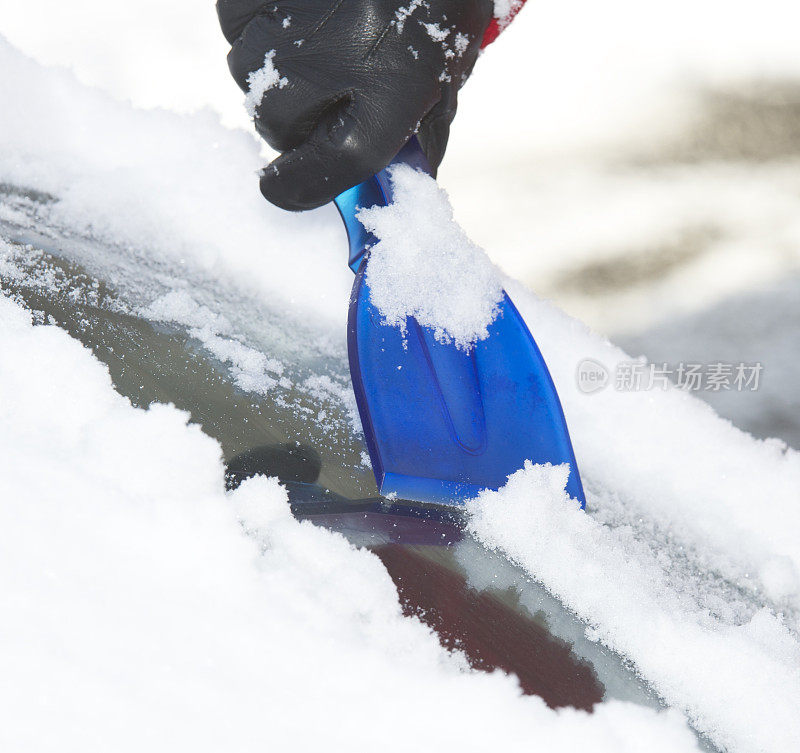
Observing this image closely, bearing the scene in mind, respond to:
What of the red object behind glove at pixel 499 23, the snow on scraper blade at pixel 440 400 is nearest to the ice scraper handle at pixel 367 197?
the snow on scraper blade at pixel 440 400

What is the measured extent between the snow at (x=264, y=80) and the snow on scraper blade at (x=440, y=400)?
0.14 metres

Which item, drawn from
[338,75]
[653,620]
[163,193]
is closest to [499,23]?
[338,75]

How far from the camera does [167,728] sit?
0.44 metres

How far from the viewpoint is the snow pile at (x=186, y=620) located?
441mm

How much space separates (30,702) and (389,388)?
43 cm

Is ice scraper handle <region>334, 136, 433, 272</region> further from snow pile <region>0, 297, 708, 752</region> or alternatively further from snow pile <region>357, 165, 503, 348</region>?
snow pile <region>0, 297, 708, 752</region>

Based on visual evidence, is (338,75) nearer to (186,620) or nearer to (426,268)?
(426,268)

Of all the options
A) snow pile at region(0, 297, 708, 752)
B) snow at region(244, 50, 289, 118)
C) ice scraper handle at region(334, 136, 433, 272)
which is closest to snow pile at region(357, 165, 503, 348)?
ice scraper handle at region(334, 136, 433, 272)

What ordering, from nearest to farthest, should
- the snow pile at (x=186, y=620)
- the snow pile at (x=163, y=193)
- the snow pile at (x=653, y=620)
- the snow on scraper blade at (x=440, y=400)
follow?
the snow pile at (x=186, y=620) → the snow pile at (x=653, y=620) → the snow on scraper blade at (x=440, y=400) → the snow pile at (x=163, y=193)

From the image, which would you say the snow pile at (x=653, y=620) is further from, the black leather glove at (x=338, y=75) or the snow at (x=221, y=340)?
the black leather glove at (x=338, y=75)

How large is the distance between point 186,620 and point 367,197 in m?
0.52

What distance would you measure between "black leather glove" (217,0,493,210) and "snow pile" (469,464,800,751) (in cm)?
39

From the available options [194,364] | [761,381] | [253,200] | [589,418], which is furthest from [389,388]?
[761,381]

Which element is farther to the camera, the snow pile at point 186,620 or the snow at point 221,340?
the snow at point 221,340
